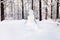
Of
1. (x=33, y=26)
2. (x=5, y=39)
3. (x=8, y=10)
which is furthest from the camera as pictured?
(x=8, y=10)

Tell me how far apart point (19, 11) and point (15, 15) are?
765 mm

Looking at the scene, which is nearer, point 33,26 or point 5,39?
point 5,39

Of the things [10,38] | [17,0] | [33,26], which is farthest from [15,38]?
[17,0]

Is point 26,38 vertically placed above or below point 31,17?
below

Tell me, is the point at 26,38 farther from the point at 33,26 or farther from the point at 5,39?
the point at 33,26

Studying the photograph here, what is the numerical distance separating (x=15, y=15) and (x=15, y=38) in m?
12.6

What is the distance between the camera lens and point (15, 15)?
15.7 meters

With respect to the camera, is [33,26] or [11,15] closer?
[33,26]

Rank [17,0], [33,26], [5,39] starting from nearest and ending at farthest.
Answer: [5,39] < [33,26] < [17,0]

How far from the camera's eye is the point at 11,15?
15.9 metres

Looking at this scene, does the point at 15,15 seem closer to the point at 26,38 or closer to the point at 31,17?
the point at 31,17

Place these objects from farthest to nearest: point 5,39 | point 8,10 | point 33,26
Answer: point 8,10, point 33,26, point 5,39

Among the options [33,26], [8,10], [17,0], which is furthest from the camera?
[8,10]

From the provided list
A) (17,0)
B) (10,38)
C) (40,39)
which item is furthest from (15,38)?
(17,0)
